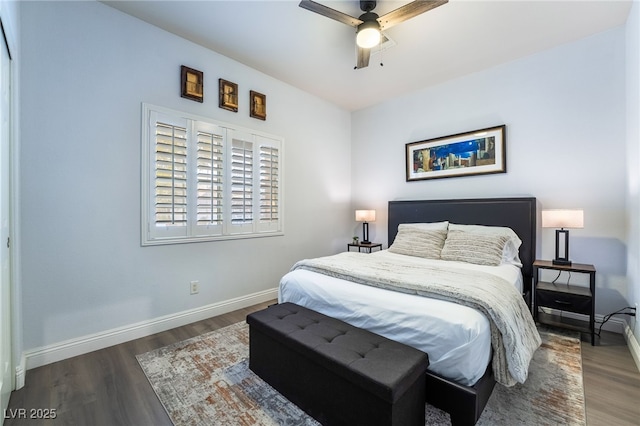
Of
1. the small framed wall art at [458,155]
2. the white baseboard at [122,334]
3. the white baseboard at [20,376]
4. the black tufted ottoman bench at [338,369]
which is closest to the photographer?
the black tufted ottoman bench at [338,369]

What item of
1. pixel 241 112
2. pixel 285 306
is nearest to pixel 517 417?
pixel 285 306

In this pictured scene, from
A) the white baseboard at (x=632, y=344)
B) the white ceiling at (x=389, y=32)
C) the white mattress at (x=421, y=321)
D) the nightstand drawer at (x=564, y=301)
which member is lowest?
the white baseboard at (x=632, y=344)

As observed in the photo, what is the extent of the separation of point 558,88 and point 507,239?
1.73 m

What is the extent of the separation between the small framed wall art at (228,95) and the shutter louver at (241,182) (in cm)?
38

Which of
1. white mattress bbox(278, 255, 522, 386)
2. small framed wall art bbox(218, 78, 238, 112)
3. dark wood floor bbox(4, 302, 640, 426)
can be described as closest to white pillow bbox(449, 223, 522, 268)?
dark wood floor bbox(4, 302, 640, 426)

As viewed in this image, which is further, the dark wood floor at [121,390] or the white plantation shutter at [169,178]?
the white plantation shutter at [169,178]

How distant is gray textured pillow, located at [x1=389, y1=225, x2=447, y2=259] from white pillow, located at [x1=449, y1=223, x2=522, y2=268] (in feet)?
0.97

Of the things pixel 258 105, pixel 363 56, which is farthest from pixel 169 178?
pixel 363 56

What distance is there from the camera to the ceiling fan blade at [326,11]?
2020 mm

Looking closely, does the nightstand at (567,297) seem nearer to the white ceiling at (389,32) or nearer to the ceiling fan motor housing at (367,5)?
the white ceiling at (389,32)

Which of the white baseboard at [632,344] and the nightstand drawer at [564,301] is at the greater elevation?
the nightstand drawer at [564,301]

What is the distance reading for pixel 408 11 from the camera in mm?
2100

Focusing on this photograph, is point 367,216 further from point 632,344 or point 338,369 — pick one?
point 338,369

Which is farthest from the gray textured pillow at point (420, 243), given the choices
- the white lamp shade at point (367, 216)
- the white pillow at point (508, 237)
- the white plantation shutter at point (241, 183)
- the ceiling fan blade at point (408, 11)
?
the ceiling fan blade at point (408, 11)
